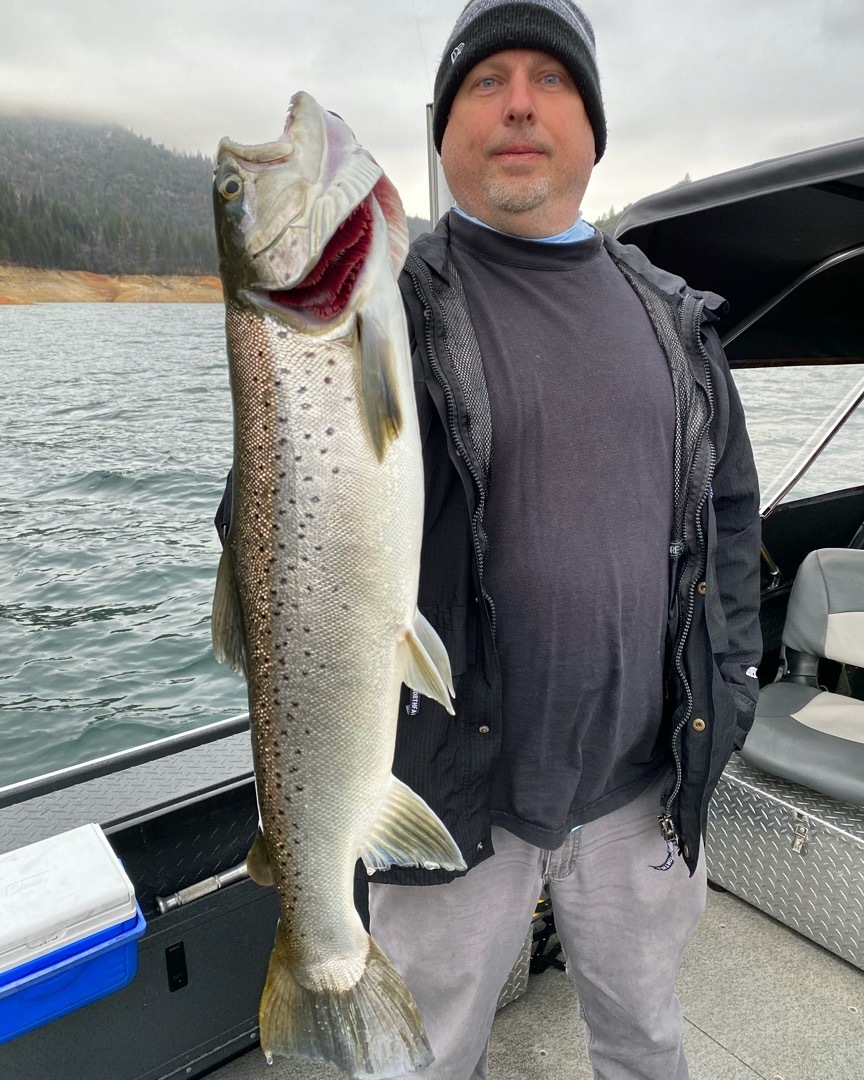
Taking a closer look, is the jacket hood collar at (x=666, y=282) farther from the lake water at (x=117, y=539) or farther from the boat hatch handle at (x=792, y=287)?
the boat hatch handle at (x=792, y=287)

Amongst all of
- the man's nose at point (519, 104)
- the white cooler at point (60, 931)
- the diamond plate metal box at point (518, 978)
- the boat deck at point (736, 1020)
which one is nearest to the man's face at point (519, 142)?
the man's nose at point (519, 104)

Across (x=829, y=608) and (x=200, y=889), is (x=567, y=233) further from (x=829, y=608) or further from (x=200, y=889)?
(x=829, y=608)

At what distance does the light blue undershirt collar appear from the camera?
163 centimetres

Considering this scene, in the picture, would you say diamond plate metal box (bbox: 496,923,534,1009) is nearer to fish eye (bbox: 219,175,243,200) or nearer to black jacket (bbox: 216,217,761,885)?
black jacket (bbox: 216,217,761,885)

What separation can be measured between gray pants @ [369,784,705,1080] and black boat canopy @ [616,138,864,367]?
5.35ft

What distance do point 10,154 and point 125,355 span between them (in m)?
15.7

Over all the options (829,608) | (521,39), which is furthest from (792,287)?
(521,39)

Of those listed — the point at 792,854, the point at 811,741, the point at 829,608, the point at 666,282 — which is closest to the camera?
the point at 666,282

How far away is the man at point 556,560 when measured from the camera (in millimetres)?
1489

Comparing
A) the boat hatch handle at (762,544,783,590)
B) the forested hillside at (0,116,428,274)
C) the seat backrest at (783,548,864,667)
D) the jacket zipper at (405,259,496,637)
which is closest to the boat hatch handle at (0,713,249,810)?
the jacket zipper at (405,259,496,637)

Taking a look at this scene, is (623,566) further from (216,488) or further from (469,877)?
(216,488)

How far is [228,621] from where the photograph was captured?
1.27m

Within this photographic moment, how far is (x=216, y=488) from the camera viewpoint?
12.4 meters

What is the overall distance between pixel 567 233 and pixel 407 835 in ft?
4.07
